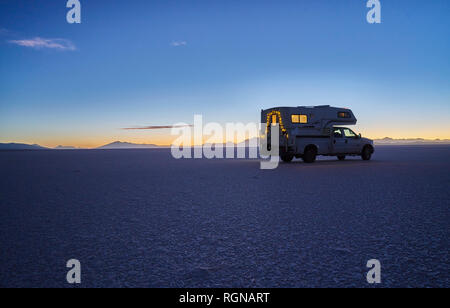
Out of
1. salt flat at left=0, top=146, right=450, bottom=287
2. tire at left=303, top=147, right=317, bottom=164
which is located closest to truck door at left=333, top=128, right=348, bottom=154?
tire at left=303, top=147, right=317, bottom=164

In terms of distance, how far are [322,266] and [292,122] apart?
15860mm

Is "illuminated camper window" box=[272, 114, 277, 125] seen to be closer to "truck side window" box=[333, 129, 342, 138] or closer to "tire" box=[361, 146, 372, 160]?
"truck side window" box=[333, 129, 342, 138]

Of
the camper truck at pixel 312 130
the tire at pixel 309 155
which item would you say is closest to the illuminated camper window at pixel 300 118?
the camper truck at pixel 312 130

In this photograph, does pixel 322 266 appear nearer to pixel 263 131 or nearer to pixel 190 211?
pixel 190 211

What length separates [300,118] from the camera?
1934 cm

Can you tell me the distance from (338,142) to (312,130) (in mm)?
2390

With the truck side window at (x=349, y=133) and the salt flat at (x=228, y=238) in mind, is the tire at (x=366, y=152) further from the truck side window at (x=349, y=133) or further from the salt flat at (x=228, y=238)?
the salt flat at (x=228, y=238)

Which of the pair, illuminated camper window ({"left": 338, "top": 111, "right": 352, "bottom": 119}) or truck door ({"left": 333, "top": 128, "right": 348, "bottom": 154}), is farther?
truck door ({"left": 333, "top": 128, "right": 348, "bottom": 154})

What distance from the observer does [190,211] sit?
22.7 ft

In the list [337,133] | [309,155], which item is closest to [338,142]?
[337,133]

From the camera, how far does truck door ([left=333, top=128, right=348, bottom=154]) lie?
20734mm

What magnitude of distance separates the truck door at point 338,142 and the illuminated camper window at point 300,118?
8.39 feet

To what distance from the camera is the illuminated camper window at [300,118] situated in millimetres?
19156

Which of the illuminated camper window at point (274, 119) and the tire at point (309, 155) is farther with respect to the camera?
the tire at point (309, 155)
